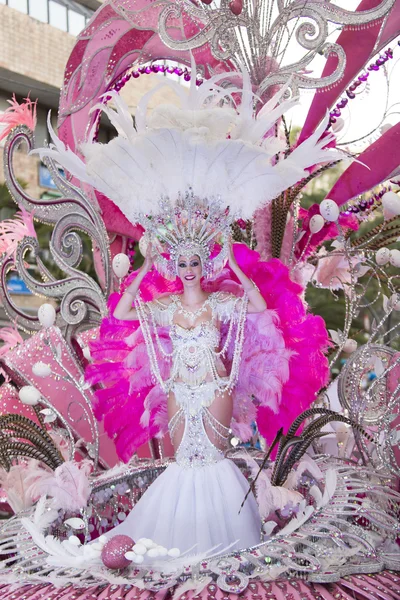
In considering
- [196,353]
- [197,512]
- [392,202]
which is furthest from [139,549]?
[392,202]

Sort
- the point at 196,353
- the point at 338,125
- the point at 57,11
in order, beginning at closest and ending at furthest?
the point at 196,353
the point at 338,125
the point at 57,11

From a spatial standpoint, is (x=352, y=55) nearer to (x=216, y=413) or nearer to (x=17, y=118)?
(x=17, y=118)

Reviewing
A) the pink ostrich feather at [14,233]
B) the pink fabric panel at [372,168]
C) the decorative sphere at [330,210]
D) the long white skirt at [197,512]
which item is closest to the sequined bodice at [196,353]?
the long white skirt at [197,512]

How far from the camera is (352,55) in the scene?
11.1ft

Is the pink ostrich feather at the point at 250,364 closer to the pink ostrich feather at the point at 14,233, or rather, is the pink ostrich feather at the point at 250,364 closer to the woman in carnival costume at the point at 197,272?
the woman in carnival costume at the point at 197,272

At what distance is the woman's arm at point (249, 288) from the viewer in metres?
2.70

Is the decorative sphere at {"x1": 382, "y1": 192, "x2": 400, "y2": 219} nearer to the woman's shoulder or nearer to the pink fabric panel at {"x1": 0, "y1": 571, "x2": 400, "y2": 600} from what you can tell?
the woman's shoulder

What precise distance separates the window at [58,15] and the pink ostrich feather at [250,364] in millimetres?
10752

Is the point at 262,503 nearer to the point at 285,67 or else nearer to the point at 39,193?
the point at 285,67

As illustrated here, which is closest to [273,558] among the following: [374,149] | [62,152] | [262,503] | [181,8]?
[262,503]

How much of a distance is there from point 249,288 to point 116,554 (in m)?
1.08

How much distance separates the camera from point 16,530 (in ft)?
8.39

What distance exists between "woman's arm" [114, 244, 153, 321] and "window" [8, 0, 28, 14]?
34.7 ft

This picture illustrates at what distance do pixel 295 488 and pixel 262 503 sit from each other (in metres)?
0.30
